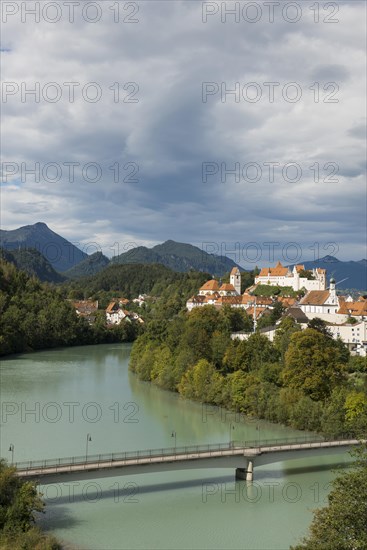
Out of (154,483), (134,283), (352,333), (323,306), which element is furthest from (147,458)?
→ (134,283)

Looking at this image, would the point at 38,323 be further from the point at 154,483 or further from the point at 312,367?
the point at 154,483

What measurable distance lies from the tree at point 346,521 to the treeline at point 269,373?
824 centimetres

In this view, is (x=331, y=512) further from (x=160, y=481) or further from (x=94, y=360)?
(x=94, y=360)

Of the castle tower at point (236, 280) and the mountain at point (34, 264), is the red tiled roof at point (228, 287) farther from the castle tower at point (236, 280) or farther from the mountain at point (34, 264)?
the mountain at point (34, 264)

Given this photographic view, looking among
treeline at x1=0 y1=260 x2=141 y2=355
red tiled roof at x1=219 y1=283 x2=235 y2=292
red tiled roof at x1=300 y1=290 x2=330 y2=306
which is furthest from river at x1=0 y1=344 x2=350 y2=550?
red tiled roof at x1=219 y1=283 x2=235 y2=292

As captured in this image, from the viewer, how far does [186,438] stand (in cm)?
2250

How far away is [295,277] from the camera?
59.4 meters

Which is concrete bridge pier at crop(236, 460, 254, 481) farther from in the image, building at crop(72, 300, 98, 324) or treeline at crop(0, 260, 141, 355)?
building at crop(72, 300, 98, 324)

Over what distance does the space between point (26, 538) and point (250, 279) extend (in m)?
58.8

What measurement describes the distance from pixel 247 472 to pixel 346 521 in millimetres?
8543

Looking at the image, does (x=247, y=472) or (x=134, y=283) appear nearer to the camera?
(x=247, y=472)

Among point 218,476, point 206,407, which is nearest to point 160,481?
point 218,476

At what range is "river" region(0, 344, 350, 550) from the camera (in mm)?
13992

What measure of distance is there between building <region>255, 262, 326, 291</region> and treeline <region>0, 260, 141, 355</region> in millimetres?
15440
